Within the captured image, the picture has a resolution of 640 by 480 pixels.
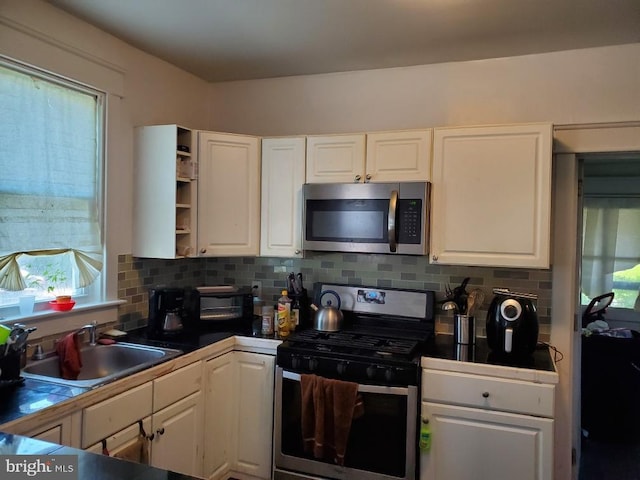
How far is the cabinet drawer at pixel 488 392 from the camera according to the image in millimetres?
2164

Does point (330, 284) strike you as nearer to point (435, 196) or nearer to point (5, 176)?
point (435, 196)

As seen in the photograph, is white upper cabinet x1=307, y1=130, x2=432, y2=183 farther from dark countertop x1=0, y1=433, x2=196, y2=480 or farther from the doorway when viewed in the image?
dark countertop x1=0, y1=433, x2=196, y2=480

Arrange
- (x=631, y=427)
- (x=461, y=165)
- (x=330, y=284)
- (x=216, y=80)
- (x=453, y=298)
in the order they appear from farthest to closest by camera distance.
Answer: (x=631, y=427), (x=216, y=80), (x=330, y=284), (x=453, y=298), (x=461, y=165)

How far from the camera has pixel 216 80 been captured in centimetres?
334

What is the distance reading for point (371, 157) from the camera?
2.68 m

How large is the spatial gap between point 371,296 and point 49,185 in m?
1.82

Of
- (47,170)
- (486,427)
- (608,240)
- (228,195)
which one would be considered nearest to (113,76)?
(47,170)

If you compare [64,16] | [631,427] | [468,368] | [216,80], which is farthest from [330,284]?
[631,427]

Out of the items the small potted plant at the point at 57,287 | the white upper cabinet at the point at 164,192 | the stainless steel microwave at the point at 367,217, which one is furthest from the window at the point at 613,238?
the small potted plant at the point at 57,287

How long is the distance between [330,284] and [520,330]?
3.80 ft

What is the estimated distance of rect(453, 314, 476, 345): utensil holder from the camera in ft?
8.36

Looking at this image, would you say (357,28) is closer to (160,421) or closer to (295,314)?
(295,314)

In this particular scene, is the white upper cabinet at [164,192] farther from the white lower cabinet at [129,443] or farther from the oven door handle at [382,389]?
the oven door handle at [382,389]

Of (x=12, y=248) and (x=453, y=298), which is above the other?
(x=12, y=248)
